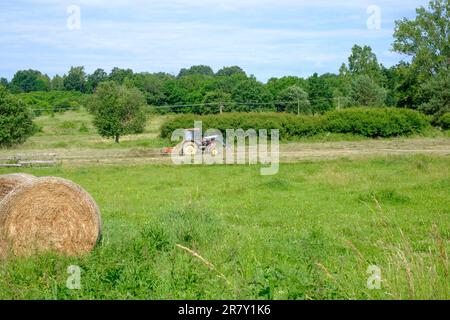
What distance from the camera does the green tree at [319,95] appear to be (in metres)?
66.8

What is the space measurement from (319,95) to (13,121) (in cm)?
3885

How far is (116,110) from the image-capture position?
4253cm

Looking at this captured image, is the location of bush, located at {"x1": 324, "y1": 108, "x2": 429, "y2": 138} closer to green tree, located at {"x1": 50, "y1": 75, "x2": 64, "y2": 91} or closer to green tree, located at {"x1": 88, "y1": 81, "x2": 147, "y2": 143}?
green tree, located at {"x1": 88, "y1": 81, "x2": 147, "y2": 143}

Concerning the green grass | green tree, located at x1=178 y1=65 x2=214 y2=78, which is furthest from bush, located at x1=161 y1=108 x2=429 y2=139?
green tree, located at x1=178 y1=65 x2=214 y2=78

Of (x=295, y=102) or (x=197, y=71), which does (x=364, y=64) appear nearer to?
(x=295, y=102)

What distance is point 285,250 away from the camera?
8.70m

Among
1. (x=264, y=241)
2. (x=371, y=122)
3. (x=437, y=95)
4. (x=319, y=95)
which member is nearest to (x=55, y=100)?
(x=319, y=95)

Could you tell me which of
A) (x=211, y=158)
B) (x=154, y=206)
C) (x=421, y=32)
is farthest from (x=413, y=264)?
(x=421, y=32)

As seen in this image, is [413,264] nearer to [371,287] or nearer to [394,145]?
[371,287]

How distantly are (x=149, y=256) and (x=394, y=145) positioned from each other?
93.4ft

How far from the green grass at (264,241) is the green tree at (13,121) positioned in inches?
829

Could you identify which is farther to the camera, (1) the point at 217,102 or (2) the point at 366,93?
(1) the point at 217,102

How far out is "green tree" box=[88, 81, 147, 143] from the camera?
42438 mm

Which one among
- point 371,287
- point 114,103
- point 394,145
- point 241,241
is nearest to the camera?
point 371,287
